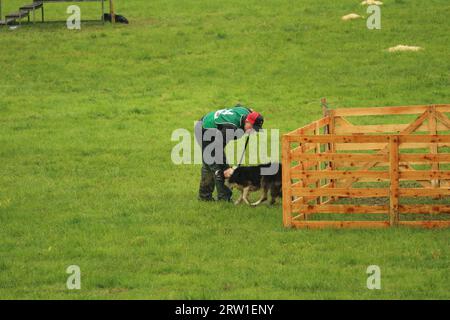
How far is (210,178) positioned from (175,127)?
8.73 m

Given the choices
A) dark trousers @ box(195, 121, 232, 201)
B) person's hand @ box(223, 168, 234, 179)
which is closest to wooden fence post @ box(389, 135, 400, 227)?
person's hand @ box(223, 168, 234, 179)

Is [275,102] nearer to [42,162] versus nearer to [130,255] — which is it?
[42,162]

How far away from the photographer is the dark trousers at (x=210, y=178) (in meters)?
18.5

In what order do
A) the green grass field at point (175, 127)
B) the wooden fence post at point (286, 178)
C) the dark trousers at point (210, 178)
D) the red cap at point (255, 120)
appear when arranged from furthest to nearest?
the dark trousers at point (210, 178) < the red cap at point (255, 120) < the wooden fence post at point (286, 178) < the green grass field at point (175, 127)

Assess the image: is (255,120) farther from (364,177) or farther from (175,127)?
(175,127)

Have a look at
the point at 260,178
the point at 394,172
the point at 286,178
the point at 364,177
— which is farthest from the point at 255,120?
the point at 394,172

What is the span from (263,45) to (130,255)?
2231 centimetres

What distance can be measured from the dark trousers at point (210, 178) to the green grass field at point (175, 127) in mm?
376

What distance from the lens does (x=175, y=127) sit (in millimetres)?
27375

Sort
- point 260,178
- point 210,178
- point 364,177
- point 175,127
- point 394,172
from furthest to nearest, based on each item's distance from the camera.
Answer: point 175,127 → point 210,178 → point 260,178 → point 364,177 → point 394,172

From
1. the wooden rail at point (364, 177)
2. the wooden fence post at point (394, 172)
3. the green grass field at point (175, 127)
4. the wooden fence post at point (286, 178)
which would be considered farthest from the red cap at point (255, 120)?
the wooden fence post at point (394, 172)

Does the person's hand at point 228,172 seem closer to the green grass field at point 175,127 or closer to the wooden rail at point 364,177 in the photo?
the green grass field at point 175,127

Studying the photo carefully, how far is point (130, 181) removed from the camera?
70.1 ft
